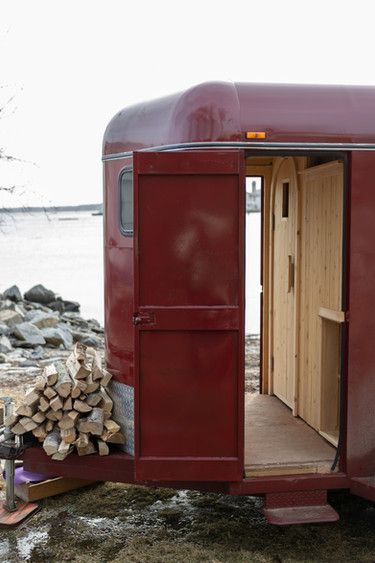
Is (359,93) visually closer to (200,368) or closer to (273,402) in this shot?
(200,368)

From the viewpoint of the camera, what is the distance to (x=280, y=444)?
20.6 feet

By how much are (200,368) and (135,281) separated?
2.44ft

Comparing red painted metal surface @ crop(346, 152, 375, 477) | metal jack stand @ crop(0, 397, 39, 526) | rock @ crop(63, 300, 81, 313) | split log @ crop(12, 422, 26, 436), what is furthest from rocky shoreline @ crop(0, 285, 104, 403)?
red painted metal surface @ crop(346, 152, 375, 477)

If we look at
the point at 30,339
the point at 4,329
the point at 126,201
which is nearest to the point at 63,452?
the point at 126,201

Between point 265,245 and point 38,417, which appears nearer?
point 38,417

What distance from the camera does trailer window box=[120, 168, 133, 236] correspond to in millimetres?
5910

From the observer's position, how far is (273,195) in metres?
7.71

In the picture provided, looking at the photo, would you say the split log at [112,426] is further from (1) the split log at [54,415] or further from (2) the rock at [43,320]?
(2) the rock at [43,320]

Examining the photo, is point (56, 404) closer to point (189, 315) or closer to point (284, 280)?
point (189, 315)

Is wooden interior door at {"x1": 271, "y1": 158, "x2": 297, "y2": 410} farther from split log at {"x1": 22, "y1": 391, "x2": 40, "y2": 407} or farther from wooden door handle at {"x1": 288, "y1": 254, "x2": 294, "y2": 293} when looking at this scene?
split log at {"x1": 22, "y1": 391, "x2": 40, "y2": 407}

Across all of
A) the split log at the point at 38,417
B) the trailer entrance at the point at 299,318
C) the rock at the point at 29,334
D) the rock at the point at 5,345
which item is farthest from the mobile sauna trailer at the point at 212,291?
the rock at the point at 29,334

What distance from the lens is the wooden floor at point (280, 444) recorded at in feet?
18.9

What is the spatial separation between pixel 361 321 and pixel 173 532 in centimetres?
217

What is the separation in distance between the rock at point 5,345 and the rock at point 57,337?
3.00 ft
